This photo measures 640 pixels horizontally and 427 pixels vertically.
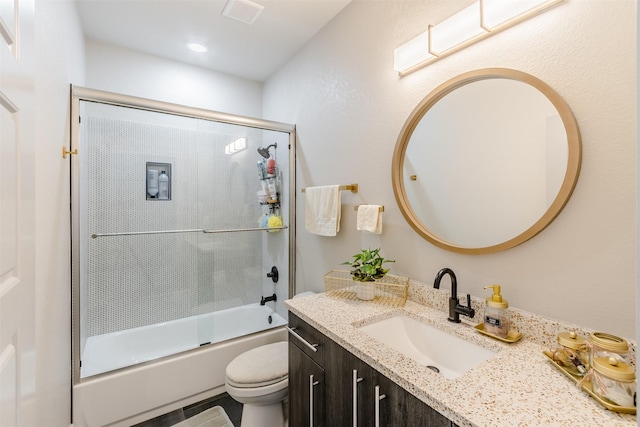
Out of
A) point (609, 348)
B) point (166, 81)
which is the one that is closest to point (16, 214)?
point (609, 348)

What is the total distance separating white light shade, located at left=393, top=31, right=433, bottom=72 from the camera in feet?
4.44

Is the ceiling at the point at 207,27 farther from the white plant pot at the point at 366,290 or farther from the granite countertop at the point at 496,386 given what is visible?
the granite countertop at the point at 496,386

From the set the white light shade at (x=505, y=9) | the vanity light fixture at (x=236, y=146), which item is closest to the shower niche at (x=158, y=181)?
the vanity light fixture at (x=236, y=146)

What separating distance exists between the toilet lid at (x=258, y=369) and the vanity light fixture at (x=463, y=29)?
Answer: 1.71 m

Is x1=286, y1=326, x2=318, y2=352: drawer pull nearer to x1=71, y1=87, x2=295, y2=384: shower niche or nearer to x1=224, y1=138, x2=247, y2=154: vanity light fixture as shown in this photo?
x1=71, y1=87, x2=295, y2=384: shower niche

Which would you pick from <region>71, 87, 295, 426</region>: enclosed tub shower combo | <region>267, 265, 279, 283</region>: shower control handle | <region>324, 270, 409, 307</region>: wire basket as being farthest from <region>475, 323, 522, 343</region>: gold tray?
<region>267, 265, 279, 283</region>: shower control handle

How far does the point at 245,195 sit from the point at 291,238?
0.54 m

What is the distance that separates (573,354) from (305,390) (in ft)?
3.25

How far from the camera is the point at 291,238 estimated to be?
247 cm

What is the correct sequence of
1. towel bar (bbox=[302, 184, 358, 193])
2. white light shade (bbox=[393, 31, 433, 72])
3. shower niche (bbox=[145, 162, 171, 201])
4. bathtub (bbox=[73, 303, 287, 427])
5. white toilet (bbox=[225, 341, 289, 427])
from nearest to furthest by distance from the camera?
white light shade (bbox=[393, 31, 433, 72]) → white toilet (bbox=[225, 341, 289, 427]) → bathtub (bbox=[73, 303, 287, 427]) → towel bar (bbox=[302, 184, 358, 193]) → shower niche (bbox=[145, 162, 171, 201])

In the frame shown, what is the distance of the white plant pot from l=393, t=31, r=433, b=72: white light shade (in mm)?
1099

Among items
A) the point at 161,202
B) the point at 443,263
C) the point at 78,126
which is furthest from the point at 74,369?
the point at 443,263

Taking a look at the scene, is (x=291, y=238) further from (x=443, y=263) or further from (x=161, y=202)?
(x=443, y=263)

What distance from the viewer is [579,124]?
945 millimetres
